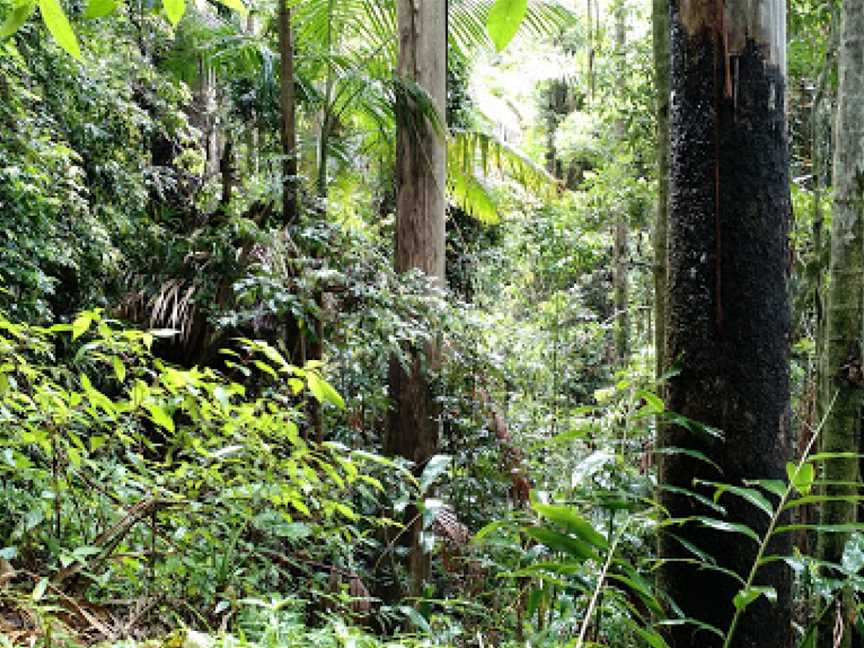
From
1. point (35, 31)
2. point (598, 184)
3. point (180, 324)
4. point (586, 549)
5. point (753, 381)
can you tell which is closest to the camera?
A: point (586, 549)

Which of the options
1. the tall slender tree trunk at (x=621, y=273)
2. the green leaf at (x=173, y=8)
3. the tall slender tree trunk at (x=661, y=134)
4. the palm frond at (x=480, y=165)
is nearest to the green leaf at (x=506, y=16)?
the green leaf at (x=173, y=8)

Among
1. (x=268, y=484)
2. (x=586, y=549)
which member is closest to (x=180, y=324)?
(x=268, y=484)

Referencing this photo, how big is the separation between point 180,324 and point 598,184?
618cm

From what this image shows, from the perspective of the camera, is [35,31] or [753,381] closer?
[753,381]

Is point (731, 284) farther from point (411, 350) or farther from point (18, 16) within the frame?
point (411, 350)

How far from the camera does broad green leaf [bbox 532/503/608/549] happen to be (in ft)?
4.58

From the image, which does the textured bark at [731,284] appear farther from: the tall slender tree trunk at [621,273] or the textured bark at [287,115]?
the tall slender tree trunk at [621,273]

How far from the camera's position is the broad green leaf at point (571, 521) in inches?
54.9

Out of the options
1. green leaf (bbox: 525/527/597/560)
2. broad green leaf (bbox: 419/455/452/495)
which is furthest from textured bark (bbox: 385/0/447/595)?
green leaf (bbox: 525/527/597/560)

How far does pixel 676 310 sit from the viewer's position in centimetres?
220

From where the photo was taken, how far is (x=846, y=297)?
2.87 metres

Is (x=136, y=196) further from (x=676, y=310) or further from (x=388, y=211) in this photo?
(x=676, y=310)

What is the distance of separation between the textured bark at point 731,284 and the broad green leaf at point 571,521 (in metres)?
0.68

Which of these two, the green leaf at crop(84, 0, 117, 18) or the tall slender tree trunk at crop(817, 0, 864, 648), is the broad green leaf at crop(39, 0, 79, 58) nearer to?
the green leaf at crop(84, 0, 117, 18)
